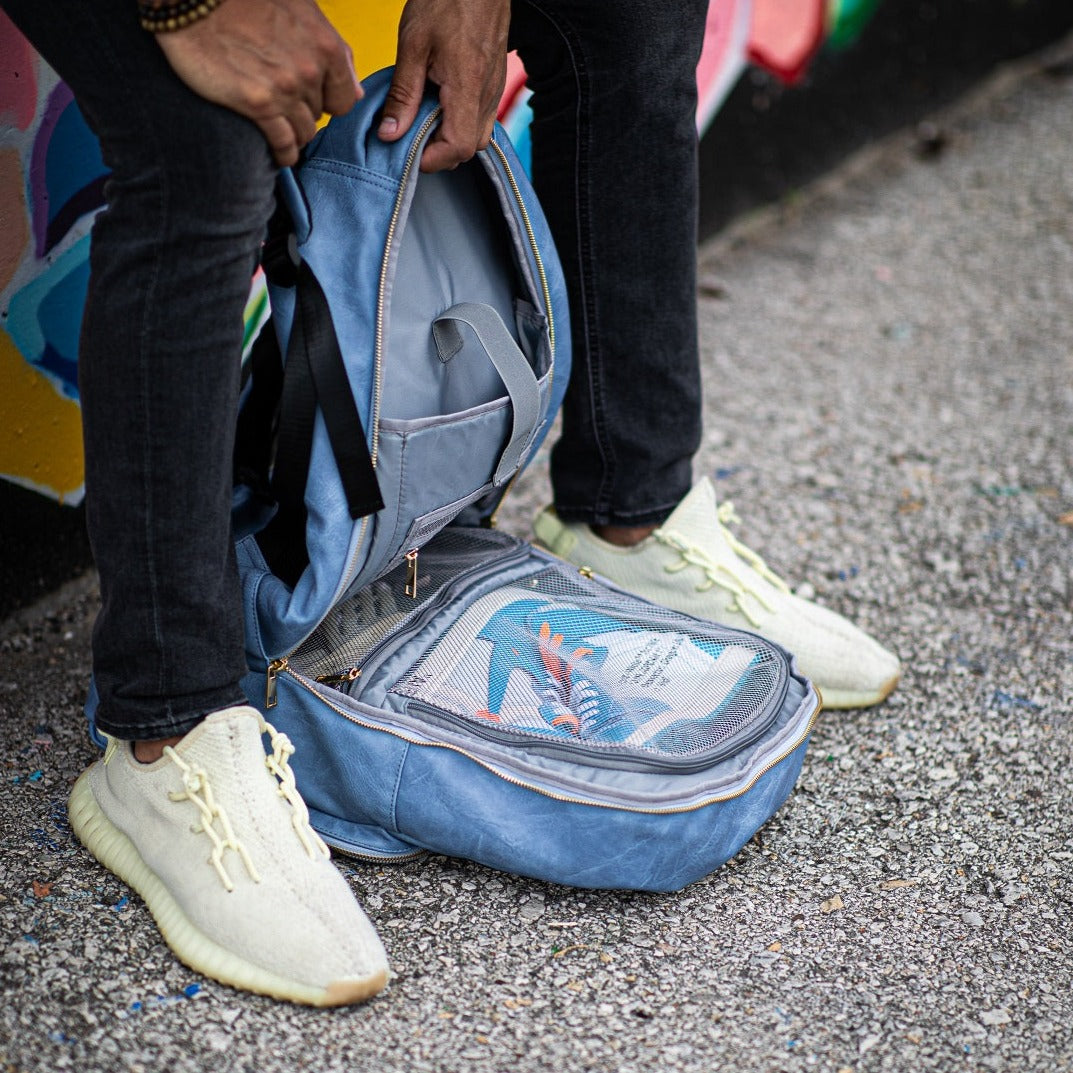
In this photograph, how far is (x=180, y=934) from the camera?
1220 millimetres

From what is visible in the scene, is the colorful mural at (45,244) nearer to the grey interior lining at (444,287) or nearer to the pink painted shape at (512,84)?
the pink painted shape at (512,84)

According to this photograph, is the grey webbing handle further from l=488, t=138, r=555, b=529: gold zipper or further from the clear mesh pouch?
the clear mesh pouch

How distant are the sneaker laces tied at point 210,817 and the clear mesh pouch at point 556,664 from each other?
0.61 ft

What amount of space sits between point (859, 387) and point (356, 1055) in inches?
73.6

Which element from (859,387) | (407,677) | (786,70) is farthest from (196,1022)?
(786,70)

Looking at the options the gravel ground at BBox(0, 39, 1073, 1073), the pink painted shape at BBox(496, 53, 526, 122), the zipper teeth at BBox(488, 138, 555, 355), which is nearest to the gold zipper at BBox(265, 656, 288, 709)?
the gravel ground at BBox(0, 39, 1073, 1073)

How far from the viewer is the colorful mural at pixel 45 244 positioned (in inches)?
61.5

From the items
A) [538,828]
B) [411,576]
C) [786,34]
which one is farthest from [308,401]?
[786,34]

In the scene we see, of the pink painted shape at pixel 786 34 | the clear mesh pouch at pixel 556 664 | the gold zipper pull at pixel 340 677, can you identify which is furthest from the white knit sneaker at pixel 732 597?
the pink painted shape at pixel 786 34

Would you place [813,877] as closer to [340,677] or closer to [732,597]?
[732,597]

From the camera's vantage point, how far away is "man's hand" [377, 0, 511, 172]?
4.13 ft

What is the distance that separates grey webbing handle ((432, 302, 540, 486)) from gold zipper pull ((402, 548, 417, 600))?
6.8 inches

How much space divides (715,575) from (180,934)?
846 mm

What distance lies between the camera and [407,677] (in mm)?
1354
